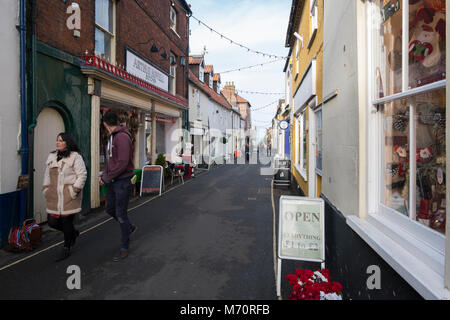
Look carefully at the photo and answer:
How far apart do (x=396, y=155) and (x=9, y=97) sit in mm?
5767

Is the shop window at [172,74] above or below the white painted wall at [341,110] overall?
above

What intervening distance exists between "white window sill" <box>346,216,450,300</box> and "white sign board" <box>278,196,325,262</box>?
0.90 m

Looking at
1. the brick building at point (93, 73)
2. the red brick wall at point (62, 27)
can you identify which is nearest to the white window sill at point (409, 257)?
the brick building at point (93, 73)

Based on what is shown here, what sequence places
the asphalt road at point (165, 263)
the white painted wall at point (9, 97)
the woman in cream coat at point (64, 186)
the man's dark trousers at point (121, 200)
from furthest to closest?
1. the white painted wall at point (9, 97)
2. the man's dark trousers at point (121, 200)
3. the woman in cream coat at point (64, 186)
4. the asphalt road at point (165, 263)

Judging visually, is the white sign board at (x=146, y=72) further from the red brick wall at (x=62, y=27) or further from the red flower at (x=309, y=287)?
the red flower at (x=309, y=287)

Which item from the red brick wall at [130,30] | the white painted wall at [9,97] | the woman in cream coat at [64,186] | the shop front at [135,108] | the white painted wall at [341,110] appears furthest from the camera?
the shop front at [135,108]

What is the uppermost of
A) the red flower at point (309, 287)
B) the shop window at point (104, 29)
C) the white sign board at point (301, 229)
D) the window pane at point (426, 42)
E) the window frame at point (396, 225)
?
the shop window at point (104, 29)

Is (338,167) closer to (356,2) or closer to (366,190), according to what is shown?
(366,190)

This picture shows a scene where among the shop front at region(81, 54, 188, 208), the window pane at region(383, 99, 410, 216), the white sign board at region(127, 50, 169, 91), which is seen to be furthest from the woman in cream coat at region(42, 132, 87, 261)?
the white sign board at region(127, 50, 169, 91)

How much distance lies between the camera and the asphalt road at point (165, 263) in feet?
11.0

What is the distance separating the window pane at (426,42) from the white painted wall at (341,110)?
2.70 feet

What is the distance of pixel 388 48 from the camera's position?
8.16 feet

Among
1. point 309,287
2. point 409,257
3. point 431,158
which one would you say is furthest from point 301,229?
point 431,158

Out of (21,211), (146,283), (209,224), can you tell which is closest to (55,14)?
(21,211)
